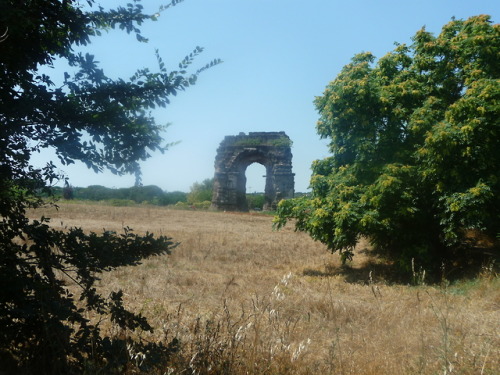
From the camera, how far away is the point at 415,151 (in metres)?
10.5

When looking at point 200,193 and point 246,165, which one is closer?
point 246,165

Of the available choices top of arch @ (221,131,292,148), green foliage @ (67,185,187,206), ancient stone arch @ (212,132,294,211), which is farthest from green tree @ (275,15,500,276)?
top of arch @ (221,131,292,148)

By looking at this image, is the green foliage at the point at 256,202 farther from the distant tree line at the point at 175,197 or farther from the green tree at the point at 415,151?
the green tree at the point at 415,151

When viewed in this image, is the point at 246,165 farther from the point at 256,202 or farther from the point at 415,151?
the point at 415,151

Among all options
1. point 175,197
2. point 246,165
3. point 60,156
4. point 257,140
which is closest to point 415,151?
point 60,156

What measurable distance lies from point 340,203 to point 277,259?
133 inches

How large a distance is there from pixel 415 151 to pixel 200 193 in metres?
34.8

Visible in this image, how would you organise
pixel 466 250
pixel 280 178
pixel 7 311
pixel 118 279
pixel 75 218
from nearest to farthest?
1. pixel 7 311
2. pixel 118 279
3. pixel 466 250
4. pixel 75 218
5. pixel 280 178

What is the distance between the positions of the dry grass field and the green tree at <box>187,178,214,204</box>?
91.9ft

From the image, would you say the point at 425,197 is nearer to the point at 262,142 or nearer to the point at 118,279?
the point at 118,279

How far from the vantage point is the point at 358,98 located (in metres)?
10.9

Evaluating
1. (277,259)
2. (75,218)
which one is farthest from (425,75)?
(75,218)

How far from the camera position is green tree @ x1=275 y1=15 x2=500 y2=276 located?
9297mm

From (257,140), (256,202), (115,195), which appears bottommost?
(256,202)
